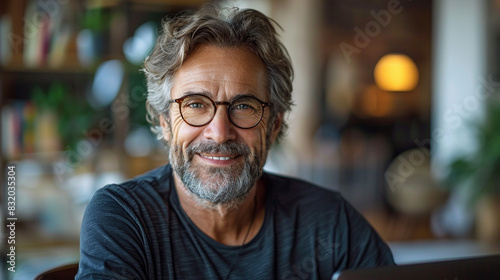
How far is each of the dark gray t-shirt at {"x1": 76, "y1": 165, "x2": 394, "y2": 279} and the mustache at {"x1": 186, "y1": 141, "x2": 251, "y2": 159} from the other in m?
0.15

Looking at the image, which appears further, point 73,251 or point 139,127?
point 139,127

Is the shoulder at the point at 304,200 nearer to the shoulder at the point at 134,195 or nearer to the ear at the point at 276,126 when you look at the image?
the ear at the point at 276,126

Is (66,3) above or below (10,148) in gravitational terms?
above

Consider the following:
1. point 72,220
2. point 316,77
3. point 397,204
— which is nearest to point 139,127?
point 72,220

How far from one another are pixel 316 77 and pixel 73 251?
154 inches

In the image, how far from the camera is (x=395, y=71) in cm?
657

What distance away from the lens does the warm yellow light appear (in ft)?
21.6

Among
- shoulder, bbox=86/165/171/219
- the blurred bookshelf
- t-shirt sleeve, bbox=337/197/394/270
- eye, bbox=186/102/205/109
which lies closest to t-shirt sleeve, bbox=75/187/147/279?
shoulder, bbox=86/165/171/219

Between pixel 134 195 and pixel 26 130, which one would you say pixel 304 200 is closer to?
pixel 134 195

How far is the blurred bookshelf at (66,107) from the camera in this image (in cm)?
300

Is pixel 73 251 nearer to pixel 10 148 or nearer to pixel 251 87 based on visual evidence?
pixel 10 148

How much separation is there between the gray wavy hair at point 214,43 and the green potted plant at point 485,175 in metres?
3.39

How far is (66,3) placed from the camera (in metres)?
3.10

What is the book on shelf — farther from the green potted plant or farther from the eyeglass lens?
the green potted plant
